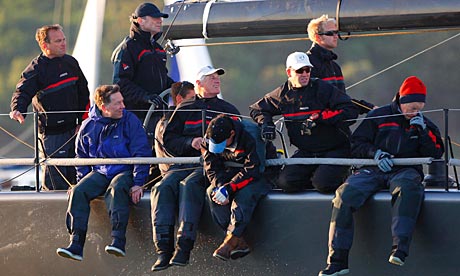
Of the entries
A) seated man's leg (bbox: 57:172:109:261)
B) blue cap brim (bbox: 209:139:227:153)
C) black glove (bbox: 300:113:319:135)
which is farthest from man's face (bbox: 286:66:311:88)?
seated man's leg (bbox: 57:172:109:261)

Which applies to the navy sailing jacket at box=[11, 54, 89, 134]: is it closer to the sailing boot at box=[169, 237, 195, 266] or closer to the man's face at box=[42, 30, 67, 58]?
the man's face at box=[42, 30, 67, 58]

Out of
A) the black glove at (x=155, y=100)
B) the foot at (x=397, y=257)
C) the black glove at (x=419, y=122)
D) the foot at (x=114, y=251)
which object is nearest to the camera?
the foot at (x=397, y=257)

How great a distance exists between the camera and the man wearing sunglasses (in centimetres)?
716

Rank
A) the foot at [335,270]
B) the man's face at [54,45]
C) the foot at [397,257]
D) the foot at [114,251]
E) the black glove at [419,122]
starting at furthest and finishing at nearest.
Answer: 1. the man's face at [54,45]
2. the foot at [114,251]
3. the black glove at [419,122]
4. the foot at [335,270]
5. the foot at [397,257]

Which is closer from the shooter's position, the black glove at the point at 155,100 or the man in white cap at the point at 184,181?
the man in white cap at the point at 184,181

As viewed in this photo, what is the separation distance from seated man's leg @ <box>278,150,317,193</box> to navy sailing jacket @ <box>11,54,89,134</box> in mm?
1617

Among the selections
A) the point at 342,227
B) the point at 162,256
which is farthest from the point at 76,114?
the point at 342,227

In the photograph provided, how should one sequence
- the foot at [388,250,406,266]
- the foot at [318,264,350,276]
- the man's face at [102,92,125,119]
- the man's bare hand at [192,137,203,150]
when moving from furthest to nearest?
1. the man's face at [102,92,125,119]
2. the man's bare hand at [192,137,203,150]
3. the foot at [318,264,350,276]
4. the foot at [388,250,406,266]

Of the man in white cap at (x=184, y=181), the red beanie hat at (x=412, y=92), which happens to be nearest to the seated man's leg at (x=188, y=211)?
the man in white cap at (x=184, y=181)

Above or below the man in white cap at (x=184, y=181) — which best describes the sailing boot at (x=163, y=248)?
below

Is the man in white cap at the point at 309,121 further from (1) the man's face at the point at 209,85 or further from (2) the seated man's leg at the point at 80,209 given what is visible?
(2) the seated man's leg at the point at 80,209

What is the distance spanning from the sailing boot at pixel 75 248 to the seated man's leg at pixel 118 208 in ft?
0.58

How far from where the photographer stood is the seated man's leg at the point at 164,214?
6.69 meters

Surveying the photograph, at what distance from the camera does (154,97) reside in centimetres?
749
